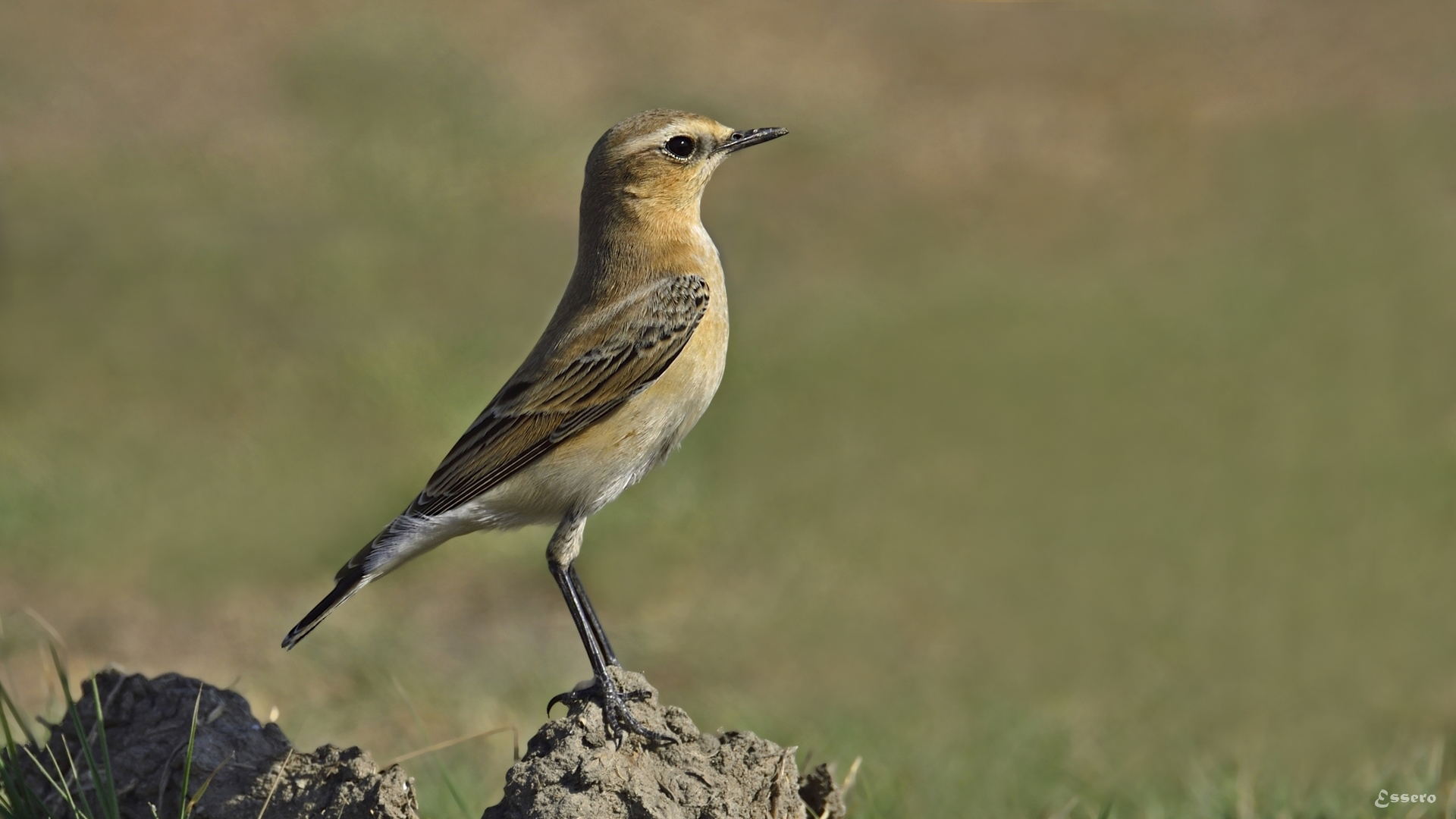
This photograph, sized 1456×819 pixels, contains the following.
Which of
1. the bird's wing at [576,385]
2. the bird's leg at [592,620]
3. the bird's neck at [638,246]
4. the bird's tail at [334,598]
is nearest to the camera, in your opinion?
the bird's tail at [334,598]

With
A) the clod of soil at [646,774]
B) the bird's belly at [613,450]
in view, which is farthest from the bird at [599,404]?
the clod of soil at [646,774]

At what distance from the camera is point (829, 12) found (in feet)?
109

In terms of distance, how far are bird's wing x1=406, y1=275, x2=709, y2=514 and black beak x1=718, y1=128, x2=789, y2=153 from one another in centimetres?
81

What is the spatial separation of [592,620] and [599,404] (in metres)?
1.06

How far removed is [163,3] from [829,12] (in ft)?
49.5

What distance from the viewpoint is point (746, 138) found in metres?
7.39

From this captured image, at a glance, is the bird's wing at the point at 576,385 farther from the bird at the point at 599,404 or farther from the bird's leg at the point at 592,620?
the bird's leg at the point at 592,620

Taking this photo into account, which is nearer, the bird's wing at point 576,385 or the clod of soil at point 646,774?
the clod of soil at point 646,774

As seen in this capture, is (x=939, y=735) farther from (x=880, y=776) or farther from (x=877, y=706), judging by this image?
(x=880, y=776)

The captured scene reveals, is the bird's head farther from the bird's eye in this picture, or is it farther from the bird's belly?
the bird's belly

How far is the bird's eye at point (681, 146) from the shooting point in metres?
7.30

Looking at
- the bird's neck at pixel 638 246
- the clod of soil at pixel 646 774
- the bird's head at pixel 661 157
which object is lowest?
the clod of soil at pixel 646 774

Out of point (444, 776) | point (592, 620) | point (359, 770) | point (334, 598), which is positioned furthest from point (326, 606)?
point (592, 620)

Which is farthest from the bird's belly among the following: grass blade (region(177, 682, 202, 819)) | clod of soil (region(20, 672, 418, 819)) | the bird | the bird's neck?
grass blade (region(177, 682, 202, 819))
